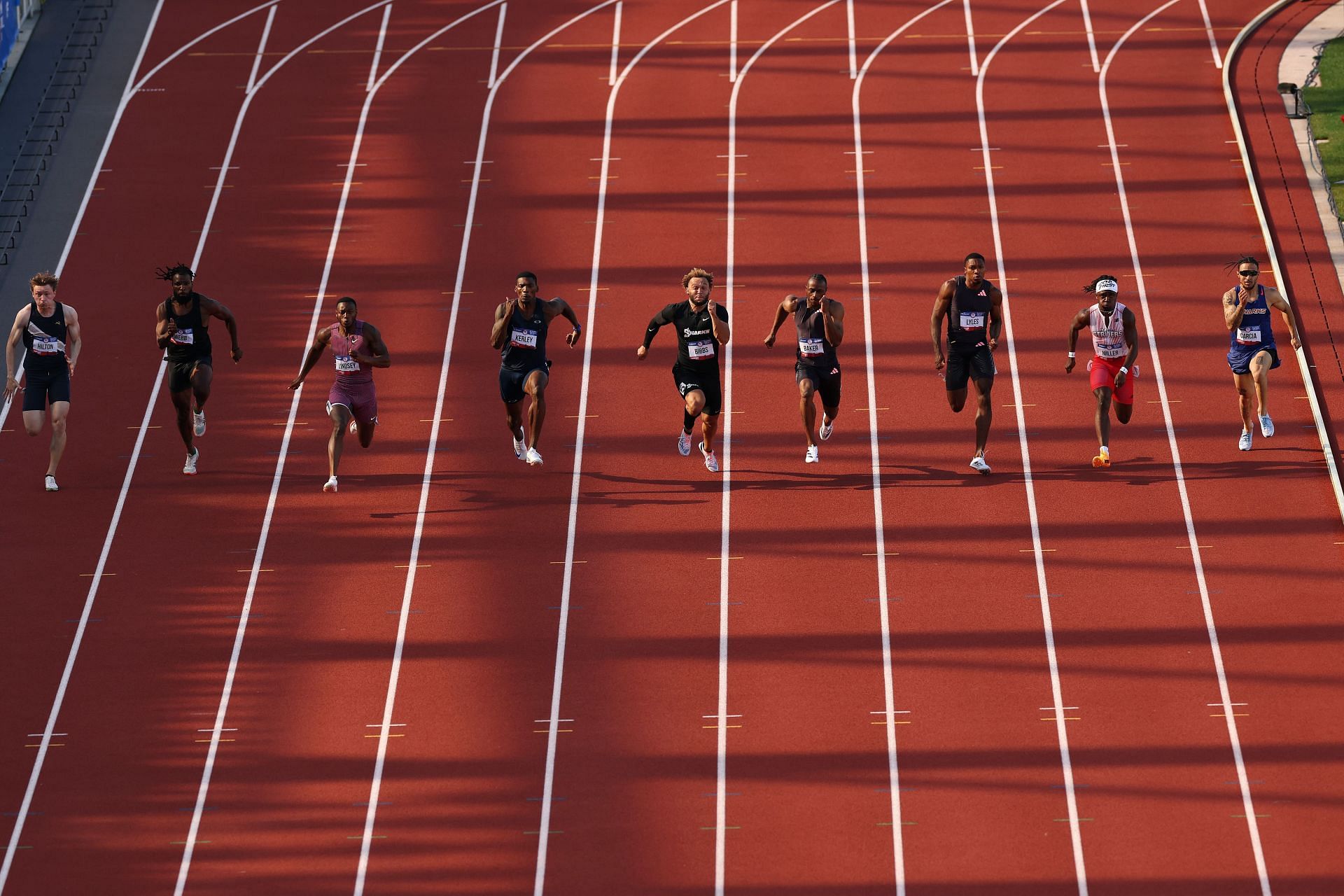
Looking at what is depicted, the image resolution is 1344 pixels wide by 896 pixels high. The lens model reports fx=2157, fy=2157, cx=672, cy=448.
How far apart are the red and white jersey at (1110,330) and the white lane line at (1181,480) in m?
1.16

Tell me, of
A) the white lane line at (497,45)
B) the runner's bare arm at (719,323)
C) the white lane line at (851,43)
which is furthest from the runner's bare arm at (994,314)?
the white lane line at (497,45)

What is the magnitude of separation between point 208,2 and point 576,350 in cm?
843

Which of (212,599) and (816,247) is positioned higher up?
(816,247)

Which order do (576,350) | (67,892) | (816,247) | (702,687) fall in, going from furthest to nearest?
(816,247) → (576,350) → (702,687) → (67,892)

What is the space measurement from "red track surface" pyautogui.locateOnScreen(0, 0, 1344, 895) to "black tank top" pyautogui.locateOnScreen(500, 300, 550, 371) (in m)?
1.03

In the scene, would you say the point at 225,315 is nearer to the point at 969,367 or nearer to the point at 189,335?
the point at 189,335

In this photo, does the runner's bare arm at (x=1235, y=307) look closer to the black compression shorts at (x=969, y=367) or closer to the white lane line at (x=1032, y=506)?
the black compression shorts at (x=969, y=367)

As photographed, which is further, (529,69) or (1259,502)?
(529,69)

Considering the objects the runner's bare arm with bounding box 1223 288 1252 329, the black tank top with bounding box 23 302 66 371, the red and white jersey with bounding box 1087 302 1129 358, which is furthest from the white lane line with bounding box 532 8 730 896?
the runner's bare arm with bounding box 1223 288 1252 329

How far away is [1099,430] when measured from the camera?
15.4 m

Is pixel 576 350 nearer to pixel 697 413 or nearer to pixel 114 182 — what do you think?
pixel 697 413

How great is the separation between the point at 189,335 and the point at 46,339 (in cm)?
100

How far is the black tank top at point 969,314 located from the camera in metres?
15.0

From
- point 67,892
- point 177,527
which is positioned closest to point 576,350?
point 177,527
